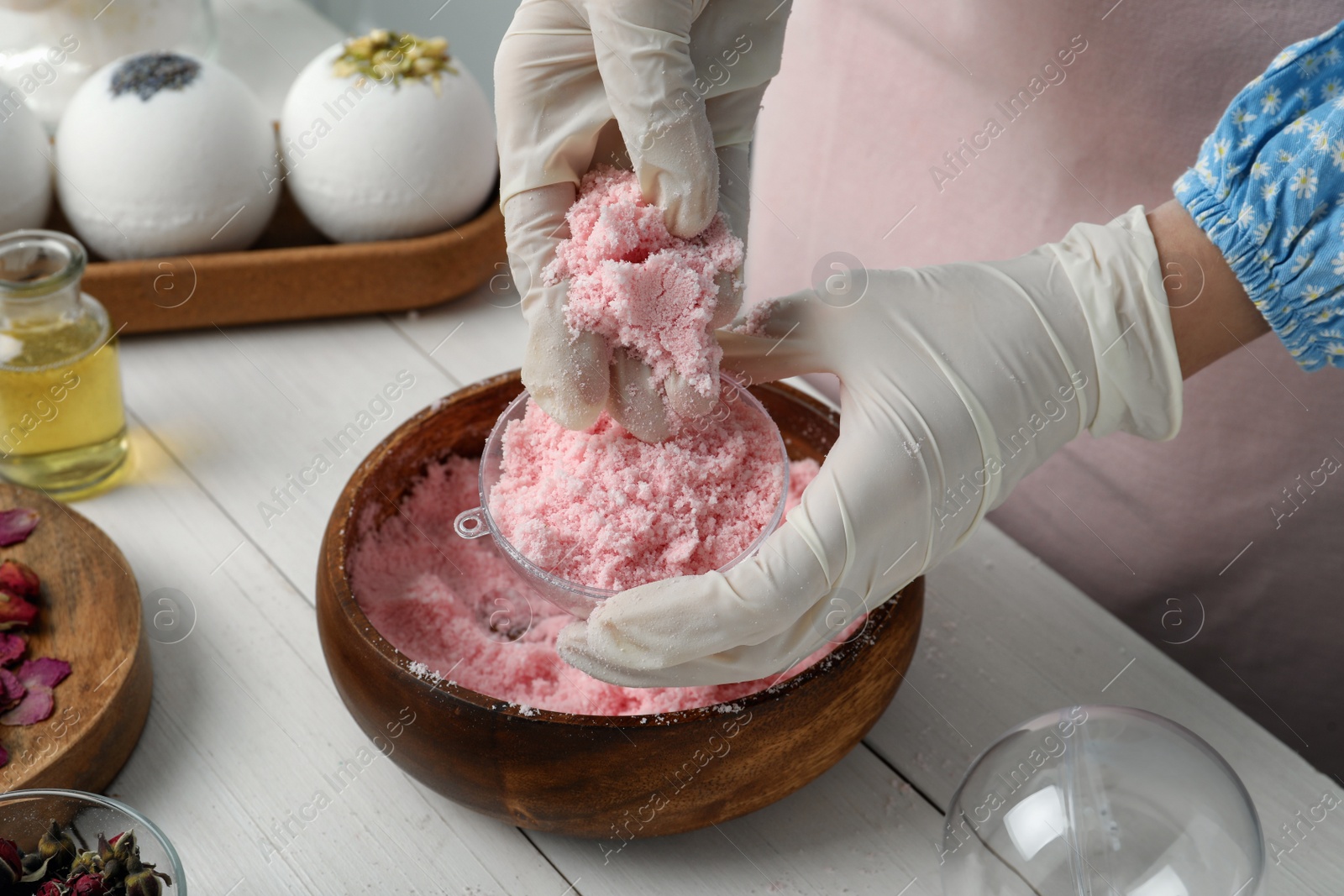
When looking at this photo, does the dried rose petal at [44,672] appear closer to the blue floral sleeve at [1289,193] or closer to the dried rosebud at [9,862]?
the dried rosebud at [9,862]

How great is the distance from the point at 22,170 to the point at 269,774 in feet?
2.08

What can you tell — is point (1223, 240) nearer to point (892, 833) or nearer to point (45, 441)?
point (892, 833)

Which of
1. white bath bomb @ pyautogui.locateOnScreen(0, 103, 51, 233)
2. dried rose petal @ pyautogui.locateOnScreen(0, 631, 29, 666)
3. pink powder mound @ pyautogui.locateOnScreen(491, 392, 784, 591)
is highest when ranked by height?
pink powder mound @ pyautogui.locateOnScreen(491, 392, 784, 591)

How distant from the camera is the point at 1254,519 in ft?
3.27

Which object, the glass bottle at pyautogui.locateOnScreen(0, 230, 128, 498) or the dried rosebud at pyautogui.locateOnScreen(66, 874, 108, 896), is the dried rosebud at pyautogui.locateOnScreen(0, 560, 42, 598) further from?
the dried rosebud at pyautogui.locateOnScreen(66, 874, 108, 896)

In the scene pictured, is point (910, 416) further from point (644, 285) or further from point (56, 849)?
point (56, 849)

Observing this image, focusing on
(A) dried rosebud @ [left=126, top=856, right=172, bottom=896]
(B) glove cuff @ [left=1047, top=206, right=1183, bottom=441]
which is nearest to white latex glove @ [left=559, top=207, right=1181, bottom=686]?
(B) glove cuff @ [left=1047, top=206, right=1183, bottom=441]

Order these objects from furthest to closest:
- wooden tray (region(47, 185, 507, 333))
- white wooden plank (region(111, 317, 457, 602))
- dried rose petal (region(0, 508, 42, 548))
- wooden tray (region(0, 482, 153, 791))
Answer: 1. wooden tray (region(47, 185, 507, 333))
2. white wooden plank (region(111, 317, 457, 602))
3. dried rose petal (region(0, 508, 42, 548))
4. wooden tray (region(0, 482, 153, 791))

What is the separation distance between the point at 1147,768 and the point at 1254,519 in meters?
0.46

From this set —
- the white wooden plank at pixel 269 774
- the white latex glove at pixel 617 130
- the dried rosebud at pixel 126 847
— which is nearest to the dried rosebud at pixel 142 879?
the dried rosebud at pixel 126 847

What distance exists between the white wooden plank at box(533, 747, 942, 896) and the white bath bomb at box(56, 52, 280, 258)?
2.23ft

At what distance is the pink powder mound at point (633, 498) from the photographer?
0.66 meters

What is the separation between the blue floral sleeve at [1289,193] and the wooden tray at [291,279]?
26.5 inches

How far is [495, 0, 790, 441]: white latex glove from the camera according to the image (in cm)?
66
